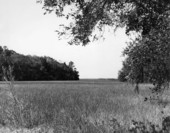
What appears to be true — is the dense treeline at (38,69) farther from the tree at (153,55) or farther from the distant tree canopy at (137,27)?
the tree at (153,55)

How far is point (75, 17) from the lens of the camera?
1231 cm

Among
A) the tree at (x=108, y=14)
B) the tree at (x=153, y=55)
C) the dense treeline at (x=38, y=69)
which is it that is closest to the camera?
the tree at (x=153, y=55)

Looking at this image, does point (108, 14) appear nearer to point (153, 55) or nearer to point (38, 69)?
point (153, 55)

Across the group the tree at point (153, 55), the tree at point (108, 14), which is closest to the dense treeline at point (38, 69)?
the tree at point (108, 14)

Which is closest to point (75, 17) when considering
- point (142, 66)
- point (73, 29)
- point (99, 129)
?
point (73, 29)

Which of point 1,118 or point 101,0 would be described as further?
point 101,0

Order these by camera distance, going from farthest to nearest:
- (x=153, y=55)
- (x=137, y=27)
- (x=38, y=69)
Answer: (x=38, y=69) < (x=137, y=27) < (x=153, y=55)

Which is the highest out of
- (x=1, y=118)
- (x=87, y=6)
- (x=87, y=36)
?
(x=87, y=6)

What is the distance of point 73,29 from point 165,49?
7523mm

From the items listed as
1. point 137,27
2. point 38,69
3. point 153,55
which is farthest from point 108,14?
point 38,69

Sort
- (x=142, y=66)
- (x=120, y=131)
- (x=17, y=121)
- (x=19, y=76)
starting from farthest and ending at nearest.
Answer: (x=19, y=76) < (x=142, y=66) < (x=17, y=121) < (x=120, y=131)

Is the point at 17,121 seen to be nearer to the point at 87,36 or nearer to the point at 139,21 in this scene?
the point at 139,21

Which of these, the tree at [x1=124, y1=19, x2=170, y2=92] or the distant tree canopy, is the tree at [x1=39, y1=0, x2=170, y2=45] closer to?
the distant tree canopy

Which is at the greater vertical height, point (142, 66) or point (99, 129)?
point (142, 66)
